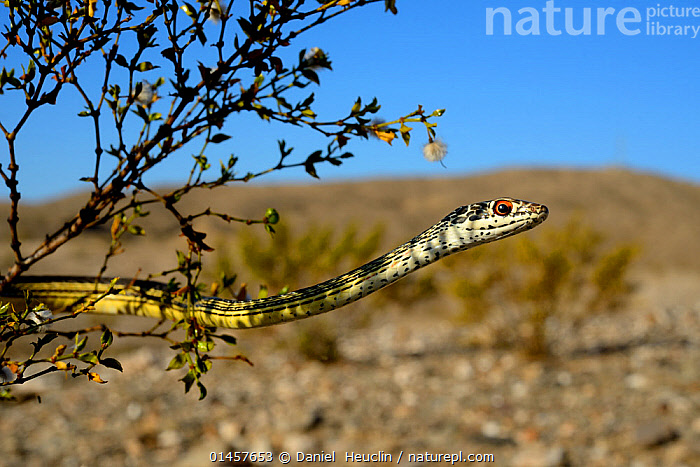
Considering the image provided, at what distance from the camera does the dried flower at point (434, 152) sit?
6.32 ft

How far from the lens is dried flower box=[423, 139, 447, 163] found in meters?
1.93

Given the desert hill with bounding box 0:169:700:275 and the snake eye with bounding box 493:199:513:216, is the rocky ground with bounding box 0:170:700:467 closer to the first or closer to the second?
the snake eye with bounding box 493:199:513:216

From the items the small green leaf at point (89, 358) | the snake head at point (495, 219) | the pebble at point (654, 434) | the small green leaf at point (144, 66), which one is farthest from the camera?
the pebble at point (654, 434)

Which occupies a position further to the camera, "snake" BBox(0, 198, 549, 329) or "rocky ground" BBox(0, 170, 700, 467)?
"rocky ground" BBox(0, 170, 700, 467)

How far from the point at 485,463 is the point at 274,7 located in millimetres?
5727

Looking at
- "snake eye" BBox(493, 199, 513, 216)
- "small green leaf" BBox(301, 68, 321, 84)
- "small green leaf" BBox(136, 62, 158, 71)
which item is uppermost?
"small green leaf" BBox(136, 62, 158, 71)

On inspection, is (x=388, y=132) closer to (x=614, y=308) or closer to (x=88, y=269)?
(x=614, y=308)

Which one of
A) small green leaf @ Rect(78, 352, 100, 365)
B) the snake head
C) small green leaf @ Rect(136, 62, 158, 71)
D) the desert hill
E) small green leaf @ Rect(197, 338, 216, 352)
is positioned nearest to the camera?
small green leaf @ Rect(78, 352, 100, 365)

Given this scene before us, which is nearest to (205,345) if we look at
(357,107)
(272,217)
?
(272,217)

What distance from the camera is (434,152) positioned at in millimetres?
1926

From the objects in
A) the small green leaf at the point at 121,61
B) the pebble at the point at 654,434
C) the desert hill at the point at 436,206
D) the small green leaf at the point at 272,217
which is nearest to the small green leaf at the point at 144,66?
the small green leaf at the point at 121,61

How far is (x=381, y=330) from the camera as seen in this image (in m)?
13.8

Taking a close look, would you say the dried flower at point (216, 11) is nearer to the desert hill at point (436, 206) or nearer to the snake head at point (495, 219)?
the snake head at point (495, 219)

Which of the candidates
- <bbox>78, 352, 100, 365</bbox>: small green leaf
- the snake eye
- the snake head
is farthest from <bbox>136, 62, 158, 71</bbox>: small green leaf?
the snake eye
